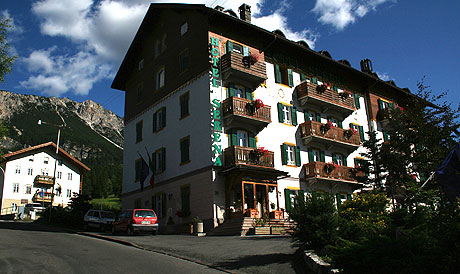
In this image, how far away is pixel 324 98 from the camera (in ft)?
103

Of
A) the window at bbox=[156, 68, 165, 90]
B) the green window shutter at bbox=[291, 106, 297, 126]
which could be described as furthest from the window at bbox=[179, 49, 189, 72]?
the green window shutter at bbox=[291, 106, 297, 126]

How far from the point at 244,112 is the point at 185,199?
6889mm

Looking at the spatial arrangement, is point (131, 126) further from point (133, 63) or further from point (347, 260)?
point (347, 260)

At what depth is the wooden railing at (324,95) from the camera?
30516 millimetres

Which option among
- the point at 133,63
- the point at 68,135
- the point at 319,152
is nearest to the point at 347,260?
the point at 319,152

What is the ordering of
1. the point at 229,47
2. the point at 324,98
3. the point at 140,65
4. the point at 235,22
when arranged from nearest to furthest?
1. the point at 229,47
2. the point at 235,22
3. the point at 324,98
4. the point at 140,65

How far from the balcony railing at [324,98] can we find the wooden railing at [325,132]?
1.91 metres

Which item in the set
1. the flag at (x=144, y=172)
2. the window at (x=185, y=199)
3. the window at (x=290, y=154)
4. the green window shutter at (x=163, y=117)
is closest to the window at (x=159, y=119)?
the green window shutter at (x=163, y=117)

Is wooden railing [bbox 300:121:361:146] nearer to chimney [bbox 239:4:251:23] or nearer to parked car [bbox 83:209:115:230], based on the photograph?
Result: chimney [bbox 239:4:251:23]

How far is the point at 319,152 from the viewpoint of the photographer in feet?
102

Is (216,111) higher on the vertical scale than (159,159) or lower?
higher

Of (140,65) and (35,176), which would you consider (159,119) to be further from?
(35,176)

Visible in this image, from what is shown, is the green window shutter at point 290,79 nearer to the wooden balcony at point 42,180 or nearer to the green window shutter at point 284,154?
the green window shutter at point 284,154

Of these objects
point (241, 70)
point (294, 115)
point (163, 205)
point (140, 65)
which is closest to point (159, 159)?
point (163, 205)
